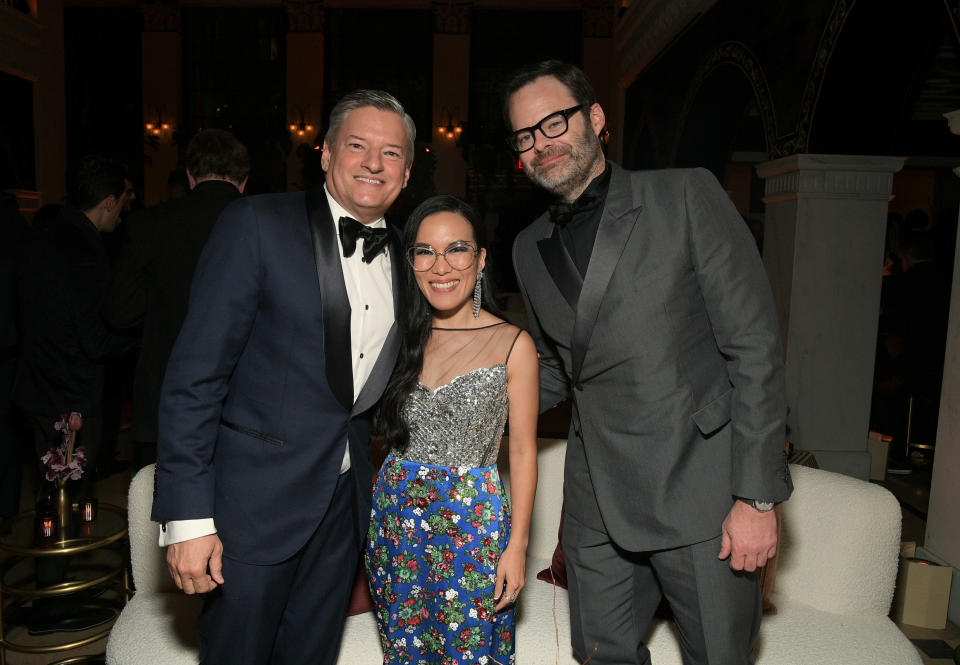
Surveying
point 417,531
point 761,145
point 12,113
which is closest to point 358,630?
point 417,531

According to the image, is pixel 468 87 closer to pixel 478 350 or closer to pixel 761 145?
pixel 761 145

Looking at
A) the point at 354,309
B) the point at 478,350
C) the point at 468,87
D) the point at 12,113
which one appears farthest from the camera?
the point at 468,87

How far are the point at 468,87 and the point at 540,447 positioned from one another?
12886mm

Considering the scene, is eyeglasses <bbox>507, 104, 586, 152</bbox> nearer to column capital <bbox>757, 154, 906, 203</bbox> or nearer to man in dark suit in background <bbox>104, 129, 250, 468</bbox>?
man in dark suit in background <bbox>104, 129, 250, 468</bbox>

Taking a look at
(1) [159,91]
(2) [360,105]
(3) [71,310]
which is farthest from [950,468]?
(1) [159,91]

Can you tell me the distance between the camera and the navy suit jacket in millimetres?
1764

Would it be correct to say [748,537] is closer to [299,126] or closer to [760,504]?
[760,504]

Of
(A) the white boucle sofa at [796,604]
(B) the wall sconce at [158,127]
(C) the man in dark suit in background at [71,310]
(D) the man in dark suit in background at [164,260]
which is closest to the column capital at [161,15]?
(B) the wall sconce at [158,127]

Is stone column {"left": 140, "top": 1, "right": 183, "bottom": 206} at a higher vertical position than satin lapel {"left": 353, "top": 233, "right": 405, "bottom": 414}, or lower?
higher

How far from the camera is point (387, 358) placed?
6.63 feet

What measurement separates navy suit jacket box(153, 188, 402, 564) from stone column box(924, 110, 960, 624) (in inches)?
141

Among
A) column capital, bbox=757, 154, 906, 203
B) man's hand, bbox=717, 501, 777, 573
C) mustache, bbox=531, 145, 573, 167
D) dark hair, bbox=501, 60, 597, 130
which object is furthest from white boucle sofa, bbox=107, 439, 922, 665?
column capital, bbox=757, 154, 906, 203

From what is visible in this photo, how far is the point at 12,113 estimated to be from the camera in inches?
402

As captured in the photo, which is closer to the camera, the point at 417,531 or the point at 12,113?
the point at 417,531
